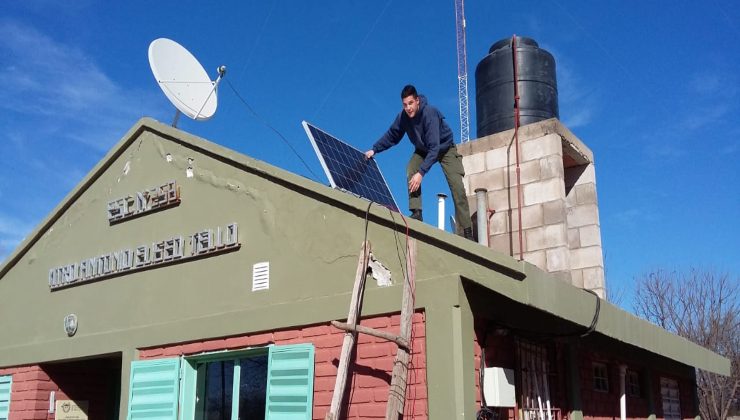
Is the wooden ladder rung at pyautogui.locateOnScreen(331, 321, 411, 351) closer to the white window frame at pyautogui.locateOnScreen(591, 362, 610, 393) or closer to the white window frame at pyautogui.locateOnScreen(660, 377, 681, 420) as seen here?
the white window frame at pyautogui.locateOnScreen(591, 362, 610, 393)

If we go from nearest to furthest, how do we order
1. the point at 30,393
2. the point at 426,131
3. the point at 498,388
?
the point at 498,388
the point at 426,131
the point at 30,393

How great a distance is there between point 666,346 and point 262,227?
17.8 ft

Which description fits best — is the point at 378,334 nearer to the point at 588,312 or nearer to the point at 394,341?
the point at 394,341

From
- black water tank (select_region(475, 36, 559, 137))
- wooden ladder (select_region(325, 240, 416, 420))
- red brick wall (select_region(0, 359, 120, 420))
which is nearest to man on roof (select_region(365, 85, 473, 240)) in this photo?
wooden ladder (select_region(325, 240, 416, 420))

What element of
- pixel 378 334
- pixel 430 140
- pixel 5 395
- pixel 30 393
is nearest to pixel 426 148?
pixel 430 140

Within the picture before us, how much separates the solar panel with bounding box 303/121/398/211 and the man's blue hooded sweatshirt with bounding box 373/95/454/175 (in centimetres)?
57

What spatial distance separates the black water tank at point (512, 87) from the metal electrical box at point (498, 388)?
528 cm

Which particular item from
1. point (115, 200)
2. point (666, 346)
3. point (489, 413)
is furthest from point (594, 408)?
point (115, 200)

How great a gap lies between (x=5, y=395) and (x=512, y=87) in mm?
8398

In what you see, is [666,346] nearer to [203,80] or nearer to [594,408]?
[594,408]

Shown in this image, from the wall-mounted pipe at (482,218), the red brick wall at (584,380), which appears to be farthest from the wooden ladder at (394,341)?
the wall-mounted pipe at (482,218)

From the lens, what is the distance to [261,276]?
8328 millimetres

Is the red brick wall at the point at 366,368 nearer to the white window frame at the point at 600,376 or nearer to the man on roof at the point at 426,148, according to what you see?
the man on roof at the point at 426,148

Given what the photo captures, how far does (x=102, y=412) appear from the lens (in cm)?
1123
